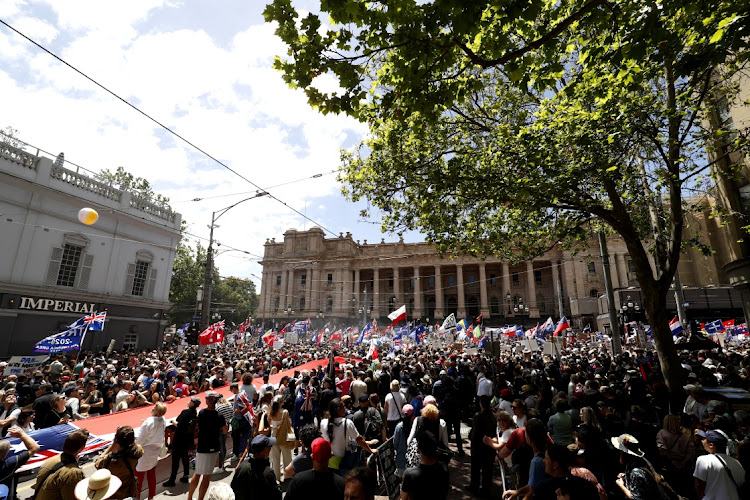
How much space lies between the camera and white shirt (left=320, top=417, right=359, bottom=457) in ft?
18.2

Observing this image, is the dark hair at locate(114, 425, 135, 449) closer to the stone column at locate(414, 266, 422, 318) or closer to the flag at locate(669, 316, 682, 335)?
the flag at locate(669, 316, 682, 335)

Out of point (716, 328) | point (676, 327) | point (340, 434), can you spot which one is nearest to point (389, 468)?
point (340, 434)

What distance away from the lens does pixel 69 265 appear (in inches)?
797

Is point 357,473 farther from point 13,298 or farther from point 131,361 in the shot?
point 13,298

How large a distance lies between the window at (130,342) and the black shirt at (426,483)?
2427 cm

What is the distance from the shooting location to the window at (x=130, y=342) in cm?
2236

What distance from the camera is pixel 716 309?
90.7 feet

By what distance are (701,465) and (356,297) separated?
190 ft

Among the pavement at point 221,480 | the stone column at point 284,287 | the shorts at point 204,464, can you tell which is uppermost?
the stone column at point 284,287

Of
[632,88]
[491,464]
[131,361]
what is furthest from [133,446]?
[131,361]

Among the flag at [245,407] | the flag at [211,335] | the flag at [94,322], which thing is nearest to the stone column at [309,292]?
the flag at [211,335]

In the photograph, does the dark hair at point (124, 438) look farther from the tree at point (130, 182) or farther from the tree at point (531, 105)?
the tree at point (130, 182)

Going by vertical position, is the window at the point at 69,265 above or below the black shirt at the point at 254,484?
above

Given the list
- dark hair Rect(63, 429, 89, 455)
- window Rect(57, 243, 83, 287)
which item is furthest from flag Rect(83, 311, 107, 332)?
dark hair Rect(63, 429, 89, 455)
